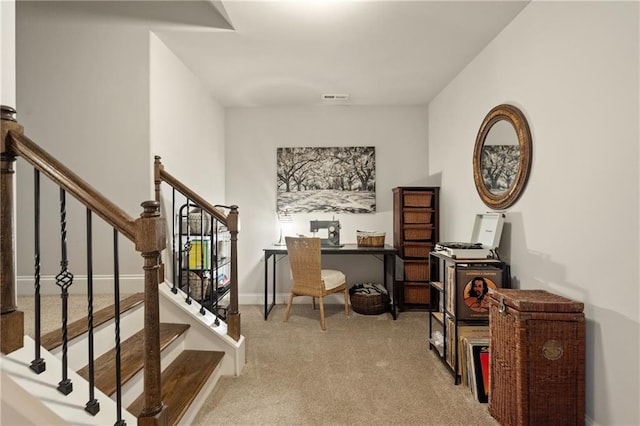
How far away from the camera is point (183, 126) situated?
310 cm

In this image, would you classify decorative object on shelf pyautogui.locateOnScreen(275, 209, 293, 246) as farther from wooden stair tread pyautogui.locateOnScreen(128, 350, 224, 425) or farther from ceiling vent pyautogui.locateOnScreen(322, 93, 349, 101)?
wooden stair tread pyautogui.locateOnScreen(128, 350, 224, 425)

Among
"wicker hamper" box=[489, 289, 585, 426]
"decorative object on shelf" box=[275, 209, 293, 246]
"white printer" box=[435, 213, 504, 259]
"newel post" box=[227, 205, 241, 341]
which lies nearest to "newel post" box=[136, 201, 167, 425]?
"newel post" box=[227, 205, 241, 341]

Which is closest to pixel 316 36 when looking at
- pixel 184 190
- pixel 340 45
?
pixel 340 45

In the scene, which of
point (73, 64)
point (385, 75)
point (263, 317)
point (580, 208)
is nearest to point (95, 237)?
point (73, 64)

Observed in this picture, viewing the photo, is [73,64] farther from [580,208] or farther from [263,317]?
[580,208]

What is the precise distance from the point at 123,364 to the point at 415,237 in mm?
3085

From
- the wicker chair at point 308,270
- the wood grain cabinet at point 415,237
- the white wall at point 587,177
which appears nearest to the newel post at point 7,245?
the wicker chair at point 308,270

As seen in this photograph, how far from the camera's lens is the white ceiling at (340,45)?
2.27 m

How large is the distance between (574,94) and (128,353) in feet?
9.34

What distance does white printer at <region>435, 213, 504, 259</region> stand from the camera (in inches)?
93.7

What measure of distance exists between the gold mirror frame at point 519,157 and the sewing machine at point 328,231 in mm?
1697

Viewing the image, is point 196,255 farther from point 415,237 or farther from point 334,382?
point 415,237

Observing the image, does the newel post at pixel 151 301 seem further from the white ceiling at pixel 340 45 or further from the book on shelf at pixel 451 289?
the book on shelf at pixel 451 289

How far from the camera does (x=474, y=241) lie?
2.76 m
